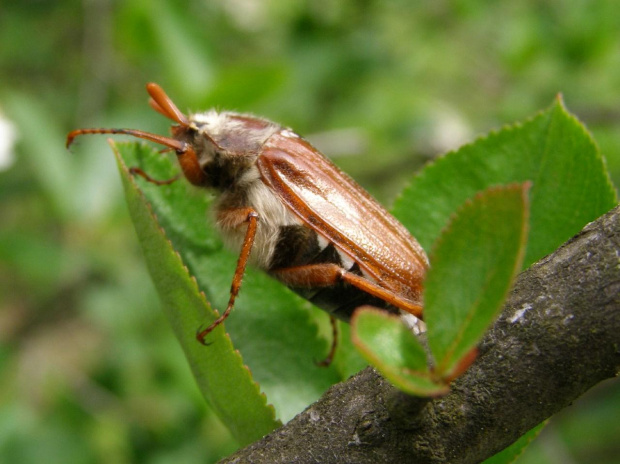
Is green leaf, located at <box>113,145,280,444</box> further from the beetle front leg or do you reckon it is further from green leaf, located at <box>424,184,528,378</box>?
green leaf, located at <box>424,184,528,378</box>

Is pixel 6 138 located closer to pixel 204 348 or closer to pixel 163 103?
pixel 163 103

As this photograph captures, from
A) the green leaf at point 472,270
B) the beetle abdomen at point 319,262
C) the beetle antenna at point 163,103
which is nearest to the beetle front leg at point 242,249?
the beetle abdomen at point 319,262

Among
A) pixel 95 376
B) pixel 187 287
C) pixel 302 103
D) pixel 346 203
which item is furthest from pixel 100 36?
pixel 187 287

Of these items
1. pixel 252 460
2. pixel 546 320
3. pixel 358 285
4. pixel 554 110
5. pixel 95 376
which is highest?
pixel 95 376

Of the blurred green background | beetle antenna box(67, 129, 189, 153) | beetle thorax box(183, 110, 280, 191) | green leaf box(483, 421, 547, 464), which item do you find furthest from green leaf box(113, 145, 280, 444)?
the blurred green background

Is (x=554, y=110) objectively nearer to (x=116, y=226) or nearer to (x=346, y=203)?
(x=346, y=203)

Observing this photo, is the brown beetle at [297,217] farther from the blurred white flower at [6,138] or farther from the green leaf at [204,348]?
the blurred white flower at [6,138]

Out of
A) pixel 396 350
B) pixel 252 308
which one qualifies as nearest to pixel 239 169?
pixel 252 308
